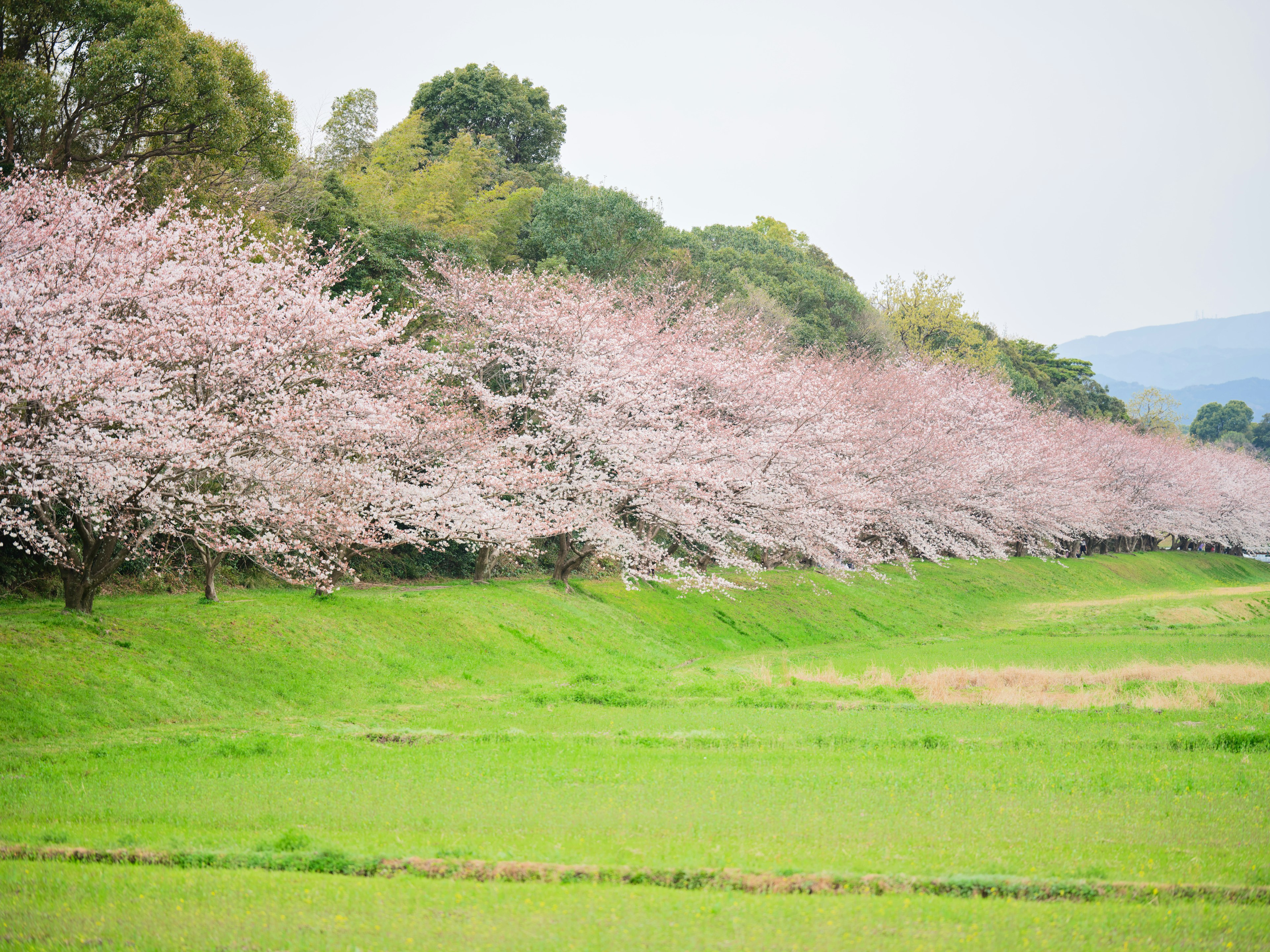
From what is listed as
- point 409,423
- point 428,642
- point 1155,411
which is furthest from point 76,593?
point 1155,411

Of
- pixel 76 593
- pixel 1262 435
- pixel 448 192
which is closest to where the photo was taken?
pixel 76 593

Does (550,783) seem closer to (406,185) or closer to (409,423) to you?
(409,423)

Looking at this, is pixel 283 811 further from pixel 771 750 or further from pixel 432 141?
pixel 432 141

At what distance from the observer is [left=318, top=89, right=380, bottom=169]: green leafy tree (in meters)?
54.8

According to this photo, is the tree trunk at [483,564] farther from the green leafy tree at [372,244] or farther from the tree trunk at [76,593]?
the tree trunk at [76,593]

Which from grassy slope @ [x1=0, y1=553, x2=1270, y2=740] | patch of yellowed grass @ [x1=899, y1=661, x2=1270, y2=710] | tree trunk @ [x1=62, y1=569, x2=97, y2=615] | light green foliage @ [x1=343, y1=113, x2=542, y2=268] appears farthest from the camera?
light green foliage @ [x1=343, y1=113, x2=542, y2=268]

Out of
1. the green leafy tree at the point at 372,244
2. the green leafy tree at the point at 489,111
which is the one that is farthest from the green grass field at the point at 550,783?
the green leafy tree at the point at 489,111

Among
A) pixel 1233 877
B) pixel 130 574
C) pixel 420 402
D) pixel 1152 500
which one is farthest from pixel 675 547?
pixel 1152 500

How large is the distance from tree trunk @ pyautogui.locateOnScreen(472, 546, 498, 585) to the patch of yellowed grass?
13.0 metres

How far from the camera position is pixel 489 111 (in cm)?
6359

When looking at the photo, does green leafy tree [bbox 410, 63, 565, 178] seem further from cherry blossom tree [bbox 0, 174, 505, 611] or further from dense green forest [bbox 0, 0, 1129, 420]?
cherry blossom tree [bbox 0, 174, 505, 611]

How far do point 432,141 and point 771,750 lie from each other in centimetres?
5769

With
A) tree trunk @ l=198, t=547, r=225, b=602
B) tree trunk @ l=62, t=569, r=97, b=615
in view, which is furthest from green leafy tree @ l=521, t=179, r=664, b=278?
tree trunk @ l=62, t=569, r=97, b=615

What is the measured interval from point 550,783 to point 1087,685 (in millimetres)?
14956
